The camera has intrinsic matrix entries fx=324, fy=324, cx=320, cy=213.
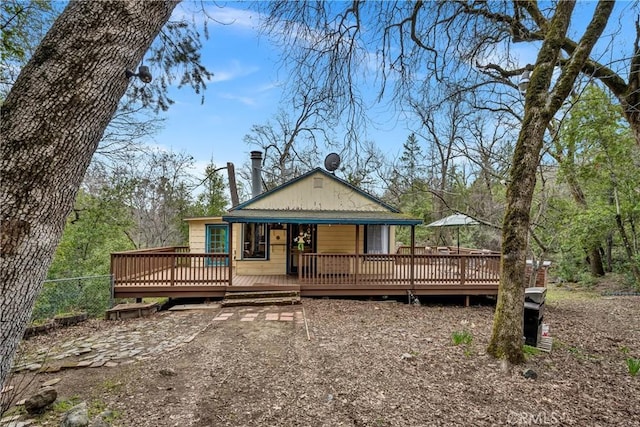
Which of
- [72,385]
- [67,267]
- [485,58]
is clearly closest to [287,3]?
[485,58]

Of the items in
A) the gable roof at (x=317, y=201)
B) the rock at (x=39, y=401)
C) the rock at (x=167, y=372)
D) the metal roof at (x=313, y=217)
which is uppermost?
the gable roof at (x=317, y=201)

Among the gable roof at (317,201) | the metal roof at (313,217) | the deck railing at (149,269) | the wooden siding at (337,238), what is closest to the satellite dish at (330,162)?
the gable roof at (317,201)

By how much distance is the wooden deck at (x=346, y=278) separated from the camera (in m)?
9.12

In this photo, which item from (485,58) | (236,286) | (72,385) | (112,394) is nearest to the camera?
(112,394)

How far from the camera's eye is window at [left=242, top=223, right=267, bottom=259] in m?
11.5

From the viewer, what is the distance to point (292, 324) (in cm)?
692

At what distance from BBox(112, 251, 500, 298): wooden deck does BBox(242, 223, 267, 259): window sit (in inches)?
55.0

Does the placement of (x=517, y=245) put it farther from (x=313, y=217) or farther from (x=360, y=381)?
(x=313, y=217)

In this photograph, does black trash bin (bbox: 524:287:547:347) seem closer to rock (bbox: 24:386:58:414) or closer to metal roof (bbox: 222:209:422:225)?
metal roof (bbox: 222:209:422:225)

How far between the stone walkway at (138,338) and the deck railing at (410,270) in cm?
169

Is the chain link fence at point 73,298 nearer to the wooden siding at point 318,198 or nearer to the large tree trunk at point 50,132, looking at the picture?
the wooden siding at point 318,198

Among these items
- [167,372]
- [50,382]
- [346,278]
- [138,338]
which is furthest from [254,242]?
[50,382]

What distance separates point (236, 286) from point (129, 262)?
2933 mm

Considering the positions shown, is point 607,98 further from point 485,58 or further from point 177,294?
point 177,294
